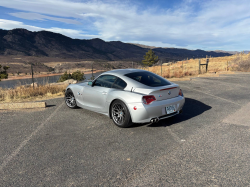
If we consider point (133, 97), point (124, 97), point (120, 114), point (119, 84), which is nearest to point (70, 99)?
point (119, 84)

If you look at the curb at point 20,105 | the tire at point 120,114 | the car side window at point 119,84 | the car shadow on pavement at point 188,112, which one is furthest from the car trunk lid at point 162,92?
the curb at point 20,105

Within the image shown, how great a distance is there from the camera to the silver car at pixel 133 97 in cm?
490

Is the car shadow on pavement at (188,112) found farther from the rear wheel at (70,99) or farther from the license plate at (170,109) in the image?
the rear wheel at (70,99)

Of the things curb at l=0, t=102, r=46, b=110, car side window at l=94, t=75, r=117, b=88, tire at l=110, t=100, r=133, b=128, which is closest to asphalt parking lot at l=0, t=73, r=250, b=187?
tire at l=110, t=100, r=133, b=128

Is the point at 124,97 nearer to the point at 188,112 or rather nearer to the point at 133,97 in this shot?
the point at 133,97

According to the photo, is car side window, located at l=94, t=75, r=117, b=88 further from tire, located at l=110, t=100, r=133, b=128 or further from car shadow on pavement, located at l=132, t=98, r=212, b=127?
car shadow on pavement, located at l=132, t=98, r=212, b=127

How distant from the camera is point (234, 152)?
12.4 ft

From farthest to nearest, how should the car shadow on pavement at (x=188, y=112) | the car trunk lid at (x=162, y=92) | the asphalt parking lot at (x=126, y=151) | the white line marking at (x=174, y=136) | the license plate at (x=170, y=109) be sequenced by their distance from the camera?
the car shadow on pavement at (x=188, y=112)
the license plate at (x=170, y=109)
the car trunk lid at (x=162, y=92)
the white line marking at (x=174, y=136)
the asphalt parking lot at (x=126, y=151)

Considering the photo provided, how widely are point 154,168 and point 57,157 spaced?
69.4 inches

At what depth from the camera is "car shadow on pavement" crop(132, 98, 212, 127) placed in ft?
18.3

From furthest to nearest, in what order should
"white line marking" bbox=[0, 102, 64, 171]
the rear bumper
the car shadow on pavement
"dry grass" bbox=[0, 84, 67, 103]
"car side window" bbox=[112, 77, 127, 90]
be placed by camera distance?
"dry grass" bbox=[0, 84, 67, 103] → the car shadow on pavement → "car side window" bbox=[112, 77, 127, 90] → the rear bumper → "white line marking" bbox=[0, 102, 64, 171]

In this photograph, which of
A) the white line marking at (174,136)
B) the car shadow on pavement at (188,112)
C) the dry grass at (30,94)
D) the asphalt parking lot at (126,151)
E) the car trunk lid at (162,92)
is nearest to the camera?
the asphalt parking lot at (126,151)

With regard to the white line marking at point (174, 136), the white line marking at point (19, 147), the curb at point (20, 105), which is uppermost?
the curb at point (20, 105)

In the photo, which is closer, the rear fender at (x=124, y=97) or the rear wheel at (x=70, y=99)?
the rear fender at (x=124, y=97)
